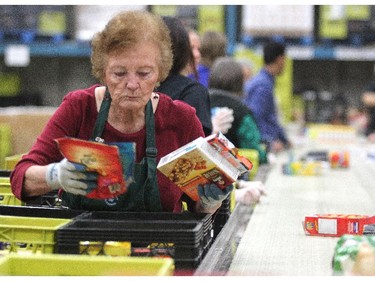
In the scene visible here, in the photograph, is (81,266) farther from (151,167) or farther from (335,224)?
(335,224)

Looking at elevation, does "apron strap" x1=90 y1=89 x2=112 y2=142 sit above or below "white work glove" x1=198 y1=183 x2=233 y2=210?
above

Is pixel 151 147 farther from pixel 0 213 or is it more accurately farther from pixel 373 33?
pixel 373 33

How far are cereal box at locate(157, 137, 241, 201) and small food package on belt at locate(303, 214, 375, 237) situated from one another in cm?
58

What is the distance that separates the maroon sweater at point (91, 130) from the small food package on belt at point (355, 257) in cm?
71

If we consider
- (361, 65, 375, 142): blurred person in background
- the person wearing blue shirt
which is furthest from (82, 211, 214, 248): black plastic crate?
(361, 65, 375, 142): blurred person in background

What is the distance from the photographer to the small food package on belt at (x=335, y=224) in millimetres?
2797

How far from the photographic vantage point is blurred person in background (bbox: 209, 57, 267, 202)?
528 centimetres

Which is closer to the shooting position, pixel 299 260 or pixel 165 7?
pixel 299 260

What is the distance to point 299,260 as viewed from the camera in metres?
2.49

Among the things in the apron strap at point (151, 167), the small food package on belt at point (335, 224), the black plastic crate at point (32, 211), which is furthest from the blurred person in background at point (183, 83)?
the black plastic crate at point (32, 211)

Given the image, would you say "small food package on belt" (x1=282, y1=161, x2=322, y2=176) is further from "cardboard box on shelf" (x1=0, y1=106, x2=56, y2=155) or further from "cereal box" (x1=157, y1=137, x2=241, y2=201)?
"cereal box" (x1=157, y1=137, x2=241, y2=201)

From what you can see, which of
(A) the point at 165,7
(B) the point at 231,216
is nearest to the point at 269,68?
(A) the point at 165,7

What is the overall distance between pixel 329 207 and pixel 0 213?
1692 mm

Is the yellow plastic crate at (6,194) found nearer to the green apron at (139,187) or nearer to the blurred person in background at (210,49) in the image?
the green apron at (139,187)
